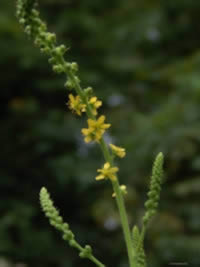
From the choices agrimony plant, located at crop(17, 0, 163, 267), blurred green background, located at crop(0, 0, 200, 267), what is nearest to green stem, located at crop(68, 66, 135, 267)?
agrimony plant, located at crop(17, 0, 163, 267)

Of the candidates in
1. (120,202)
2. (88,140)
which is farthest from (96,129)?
(120,202)

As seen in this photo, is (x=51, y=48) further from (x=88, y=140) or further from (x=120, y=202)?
(x=120, y=202)

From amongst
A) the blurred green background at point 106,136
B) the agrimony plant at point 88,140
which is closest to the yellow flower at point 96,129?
the agrimony plant at point 88,140

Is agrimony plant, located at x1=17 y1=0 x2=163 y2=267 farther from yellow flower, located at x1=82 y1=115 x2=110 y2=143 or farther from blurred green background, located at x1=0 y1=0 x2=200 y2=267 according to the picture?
blurred green background, located at x1=0 y1=0 x2=200 y2=267

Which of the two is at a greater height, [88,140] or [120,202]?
[88,140]

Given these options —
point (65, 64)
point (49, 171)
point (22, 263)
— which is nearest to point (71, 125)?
point (49, 171)

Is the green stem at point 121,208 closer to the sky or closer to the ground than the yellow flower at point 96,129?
closer to the ground

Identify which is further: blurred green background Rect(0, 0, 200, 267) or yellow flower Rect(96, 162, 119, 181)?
blurred green background Rect(0, 0, 200, 267)

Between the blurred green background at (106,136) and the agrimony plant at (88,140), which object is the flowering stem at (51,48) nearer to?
the agrimony plant at (88,140)
